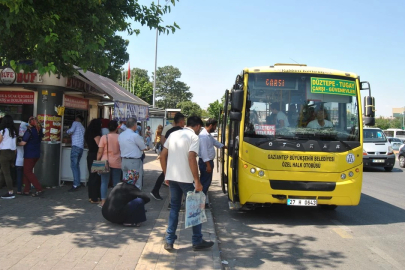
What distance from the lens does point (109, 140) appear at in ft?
26.0

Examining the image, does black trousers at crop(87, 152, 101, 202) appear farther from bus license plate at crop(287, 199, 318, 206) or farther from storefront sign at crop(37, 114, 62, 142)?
bus license plate at crop(287, 199, 318, 206)

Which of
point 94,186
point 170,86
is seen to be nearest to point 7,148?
point 94,186

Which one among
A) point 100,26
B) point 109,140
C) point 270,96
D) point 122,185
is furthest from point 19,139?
point 270,96

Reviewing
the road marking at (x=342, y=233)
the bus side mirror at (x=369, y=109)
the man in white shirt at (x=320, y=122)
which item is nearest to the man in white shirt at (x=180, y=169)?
the road marking at (x=342, y=233)

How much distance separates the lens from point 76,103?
1115cm

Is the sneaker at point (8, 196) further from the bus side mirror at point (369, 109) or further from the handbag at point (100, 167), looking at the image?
the bus side mirror at point (369, 109)

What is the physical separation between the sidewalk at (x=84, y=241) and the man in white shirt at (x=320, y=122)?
8.62ft

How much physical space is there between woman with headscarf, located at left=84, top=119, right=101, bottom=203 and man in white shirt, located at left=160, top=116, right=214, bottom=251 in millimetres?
3484

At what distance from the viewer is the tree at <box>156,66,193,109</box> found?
86750mm

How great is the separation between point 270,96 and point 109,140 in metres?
3.32

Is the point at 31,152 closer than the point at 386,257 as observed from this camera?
No

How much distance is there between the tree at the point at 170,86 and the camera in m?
86.8

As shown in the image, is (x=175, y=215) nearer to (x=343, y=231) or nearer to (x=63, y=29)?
(x=343, y=231)

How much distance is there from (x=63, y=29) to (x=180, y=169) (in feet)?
14.6
